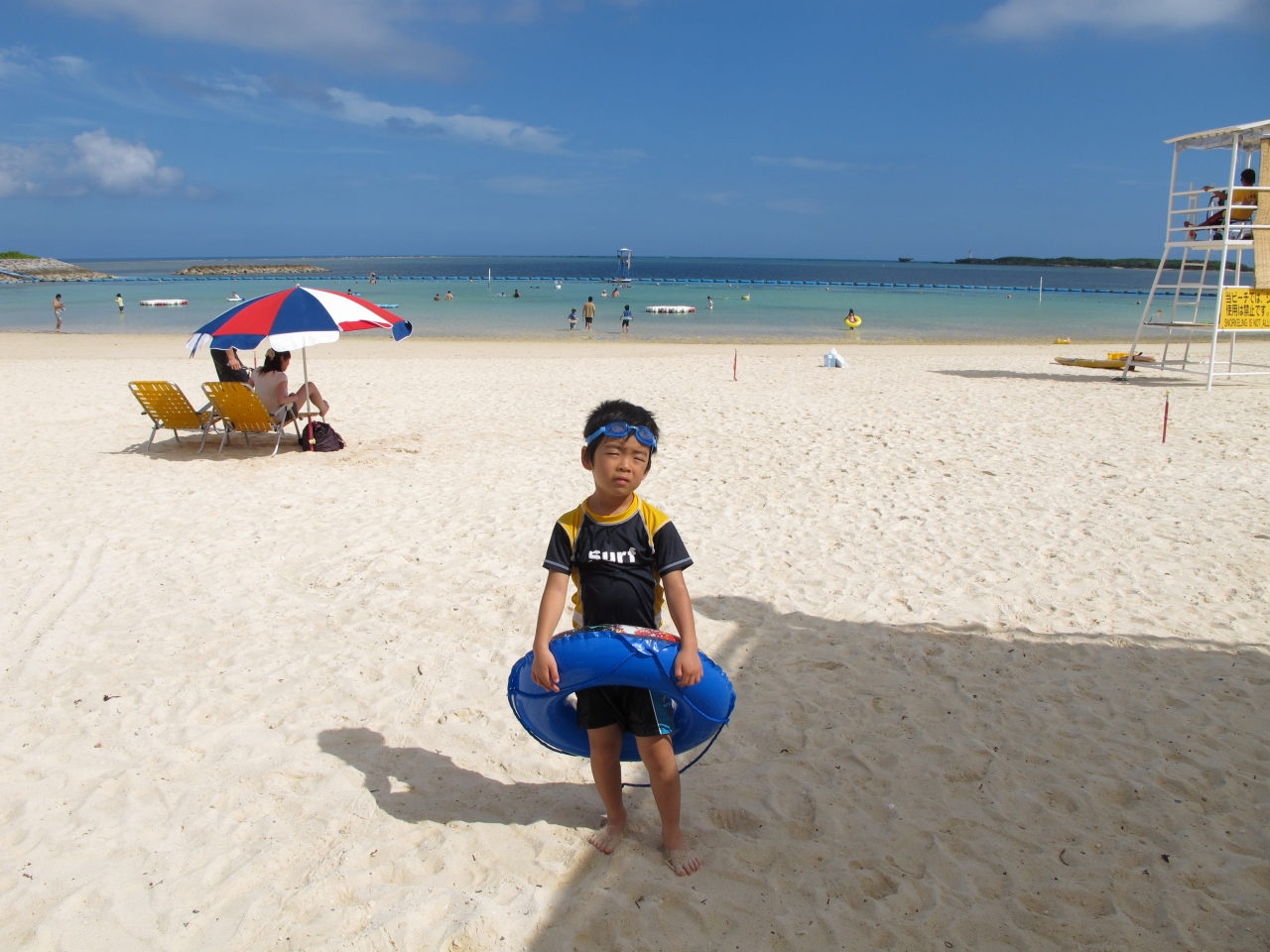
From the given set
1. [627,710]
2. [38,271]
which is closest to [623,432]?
[627,710]

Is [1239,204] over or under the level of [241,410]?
over

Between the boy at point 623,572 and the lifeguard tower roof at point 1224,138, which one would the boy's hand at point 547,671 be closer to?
the boy at point 623,572

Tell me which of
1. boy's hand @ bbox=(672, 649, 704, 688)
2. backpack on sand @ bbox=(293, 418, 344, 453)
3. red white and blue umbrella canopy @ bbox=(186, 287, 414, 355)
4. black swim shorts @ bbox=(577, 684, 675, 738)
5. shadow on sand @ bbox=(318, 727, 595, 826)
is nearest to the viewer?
boy's hand @ bbox=(672, 649, 704, 688)

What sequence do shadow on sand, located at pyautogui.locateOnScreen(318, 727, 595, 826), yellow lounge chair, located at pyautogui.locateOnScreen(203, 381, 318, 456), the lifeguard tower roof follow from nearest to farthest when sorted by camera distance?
shadow on sand, located at pyautogui.locateOnScreen(318, 727, 595, 826) < yellow lounge chair, located at pyautogui.locateOnScreen(203, 381, 318, 456) < the lifeguard tower roof

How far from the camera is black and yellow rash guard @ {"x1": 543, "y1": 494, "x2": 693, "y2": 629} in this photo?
243 centimetres

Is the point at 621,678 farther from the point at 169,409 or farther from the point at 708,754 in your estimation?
the point at 169,409

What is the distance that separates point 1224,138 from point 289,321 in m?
12.3

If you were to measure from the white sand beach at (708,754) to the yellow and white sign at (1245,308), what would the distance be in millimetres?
5709

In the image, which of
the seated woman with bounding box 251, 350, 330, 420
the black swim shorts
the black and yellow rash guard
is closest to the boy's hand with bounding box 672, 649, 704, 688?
the black swim shorts

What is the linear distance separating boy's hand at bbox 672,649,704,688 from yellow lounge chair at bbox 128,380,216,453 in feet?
23.4

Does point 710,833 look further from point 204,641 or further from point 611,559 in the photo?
point 204,641

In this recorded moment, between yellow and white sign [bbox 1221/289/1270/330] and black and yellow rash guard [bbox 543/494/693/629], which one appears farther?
yellow and white sign [bbox 1221/289/1270/330]

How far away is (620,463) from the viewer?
7.74 feet

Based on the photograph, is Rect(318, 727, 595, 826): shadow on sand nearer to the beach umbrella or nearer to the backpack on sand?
the beach umbrella
